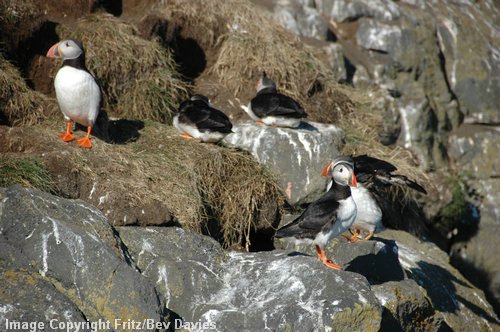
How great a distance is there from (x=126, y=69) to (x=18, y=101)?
1453mm

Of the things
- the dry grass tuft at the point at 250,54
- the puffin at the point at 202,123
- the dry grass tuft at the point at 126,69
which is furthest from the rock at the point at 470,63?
the puffin at the point at 202,123

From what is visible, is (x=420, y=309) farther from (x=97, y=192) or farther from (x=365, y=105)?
(x=365, y=105)

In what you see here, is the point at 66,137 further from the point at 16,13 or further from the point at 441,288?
the point at 441,288

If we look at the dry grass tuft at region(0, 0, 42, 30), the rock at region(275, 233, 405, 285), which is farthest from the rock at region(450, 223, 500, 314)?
the dry grass tuft at region(0, 0, 42, 30)

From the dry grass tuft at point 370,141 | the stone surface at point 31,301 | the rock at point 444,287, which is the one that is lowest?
the rock at point 444,287

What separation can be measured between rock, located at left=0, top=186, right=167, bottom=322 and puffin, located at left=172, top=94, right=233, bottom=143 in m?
2.68

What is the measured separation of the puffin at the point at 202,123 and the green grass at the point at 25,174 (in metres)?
1.91

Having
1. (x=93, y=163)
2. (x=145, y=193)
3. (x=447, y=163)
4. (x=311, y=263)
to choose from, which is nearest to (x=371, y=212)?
(x=311, y=263)

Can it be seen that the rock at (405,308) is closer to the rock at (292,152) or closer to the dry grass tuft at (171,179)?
the dry grass tuft at (171,179)

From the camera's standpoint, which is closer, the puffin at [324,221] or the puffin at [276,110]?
the puffin at [324,221]

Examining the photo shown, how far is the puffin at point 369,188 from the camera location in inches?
267

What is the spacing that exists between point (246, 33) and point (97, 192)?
13.8 feet

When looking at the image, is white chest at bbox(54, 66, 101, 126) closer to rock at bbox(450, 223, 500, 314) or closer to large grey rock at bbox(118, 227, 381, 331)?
large grey rock at bbox(118, 227, 381, 331)

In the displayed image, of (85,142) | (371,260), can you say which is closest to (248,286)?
(371,260)
